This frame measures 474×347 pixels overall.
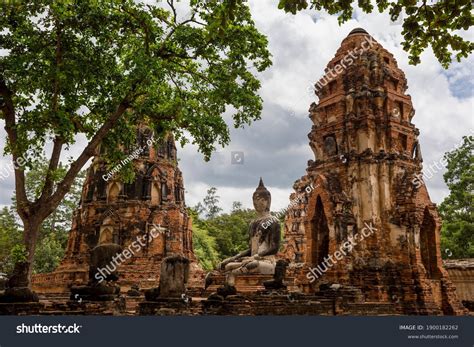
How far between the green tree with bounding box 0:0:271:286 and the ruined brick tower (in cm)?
451

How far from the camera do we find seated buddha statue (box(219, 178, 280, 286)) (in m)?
13.0

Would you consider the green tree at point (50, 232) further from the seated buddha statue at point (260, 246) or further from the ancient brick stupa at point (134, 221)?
the seated buddha statue at point (260, 246)

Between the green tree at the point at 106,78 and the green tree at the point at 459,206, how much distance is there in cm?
1782

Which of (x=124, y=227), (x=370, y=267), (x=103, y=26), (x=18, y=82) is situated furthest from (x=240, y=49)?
(x=124, y=227)

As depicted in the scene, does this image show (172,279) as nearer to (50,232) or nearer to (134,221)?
(134,221)

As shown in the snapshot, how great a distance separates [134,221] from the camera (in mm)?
27969

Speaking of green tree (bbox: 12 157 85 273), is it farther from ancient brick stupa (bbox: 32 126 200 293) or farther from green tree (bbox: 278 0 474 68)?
green tree (bbox: 278 0 474 68)

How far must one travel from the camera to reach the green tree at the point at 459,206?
980 inches

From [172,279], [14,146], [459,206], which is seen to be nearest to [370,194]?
[172,279]

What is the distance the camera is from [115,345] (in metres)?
6.54

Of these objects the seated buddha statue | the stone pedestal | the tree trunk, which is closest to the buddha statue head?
the seated buddha statue

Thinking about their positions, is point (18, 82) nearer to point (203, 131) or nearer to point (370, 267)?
point (203, 131)

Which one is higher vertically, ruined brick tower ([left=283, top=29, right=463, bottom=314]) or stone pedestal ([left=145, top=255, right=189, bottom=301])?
ruined brick tower ([left=283, top=29, right=463, bottom=314])

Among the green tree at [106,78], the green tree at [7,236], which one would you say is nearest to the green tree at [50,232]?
the green tree at [7,236]
